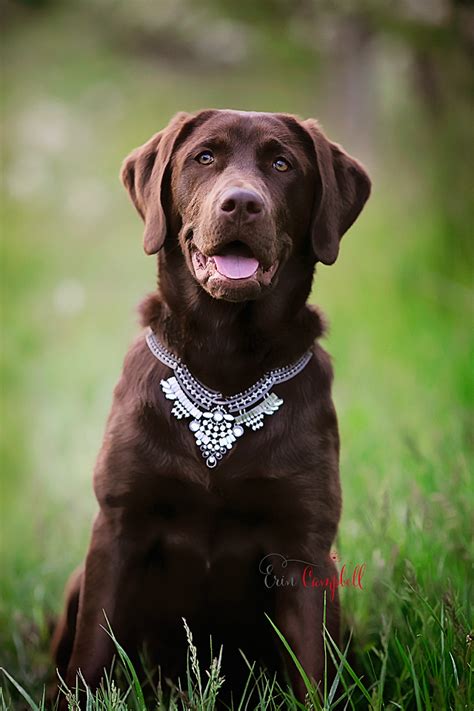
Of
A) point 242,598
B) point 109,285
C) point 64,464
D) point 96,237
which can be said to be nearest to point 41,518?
point 64,464

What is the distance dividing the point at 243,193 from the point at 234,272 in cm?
23

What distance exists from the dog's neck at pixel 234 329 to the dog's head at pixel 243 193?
0.11 m

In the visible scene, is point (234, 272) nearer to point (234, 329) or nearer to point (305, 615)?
point (234, 329)

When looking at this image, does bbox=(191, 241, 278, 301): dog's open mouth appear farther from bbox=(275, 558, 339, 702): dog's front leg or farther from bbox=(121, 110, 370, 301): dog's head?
bbox=(275, 558, 339, 702): dog's front leg

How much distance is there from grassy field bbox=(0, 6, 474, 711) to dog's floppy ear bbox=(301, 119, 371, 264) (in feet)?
3.09

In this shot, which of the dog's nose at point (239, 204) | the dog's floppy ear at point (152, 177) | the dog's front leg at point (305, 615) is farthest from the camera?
the dog's floppy ear at point (152, 177)

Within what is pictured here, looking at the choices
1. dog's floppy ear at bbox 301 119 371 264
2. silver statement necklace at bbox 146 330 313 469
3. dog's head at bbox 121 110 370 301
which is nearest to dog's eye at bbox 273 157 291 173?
dog's head at bbox 121 110 370 301

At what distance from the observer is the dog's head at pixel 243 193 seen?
8.29 ft

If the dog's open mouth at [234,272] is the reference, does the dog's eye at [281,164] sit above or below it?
above

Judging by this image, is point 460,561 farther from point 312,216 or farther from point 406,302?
point 406,302

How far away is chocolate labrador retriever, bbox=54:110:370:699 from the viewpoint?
8.52 feet

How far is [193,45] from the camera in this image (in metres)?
7.60

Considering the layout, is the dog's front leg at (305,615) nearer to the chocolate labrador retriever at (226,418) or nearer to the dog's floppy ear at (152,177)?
the chocolate labrador retriever at (226,418)
